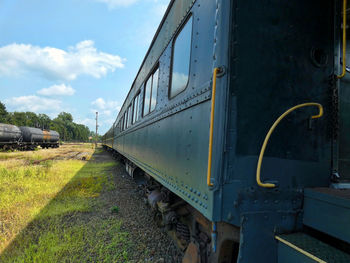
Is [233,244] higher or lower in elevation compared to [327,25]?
lower

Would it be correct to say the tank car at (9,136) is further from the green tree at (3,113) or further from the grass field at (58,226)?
the green tree at (3,113)

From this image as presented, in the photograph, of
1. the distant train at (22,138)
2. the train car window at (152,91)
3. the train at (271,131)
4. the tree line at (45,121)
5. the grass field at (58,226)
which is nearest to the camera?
the train at (271,131)

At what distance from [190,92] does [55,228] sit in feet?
12.5

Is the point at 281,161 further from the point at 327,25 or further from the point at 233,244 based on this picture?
the point at 327,25

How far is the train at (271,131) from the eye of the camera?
1.58m

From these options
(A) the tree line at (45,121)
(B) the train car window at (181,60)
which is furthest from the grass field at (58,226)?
(A) the tree line at (45,121)

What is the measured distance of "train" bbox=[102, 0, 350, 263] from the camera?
1.58 meters

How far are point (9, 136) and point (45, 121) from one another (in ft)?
300

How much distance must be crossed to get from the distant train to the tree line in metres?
22.1

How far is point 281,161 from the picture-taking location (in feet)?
5.66

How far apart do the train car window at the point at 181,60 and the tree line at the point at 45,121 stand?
58559mm

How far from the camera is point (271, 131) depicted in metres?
1.59

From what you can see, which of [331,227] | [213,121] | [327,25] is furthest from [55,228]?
[327,25]

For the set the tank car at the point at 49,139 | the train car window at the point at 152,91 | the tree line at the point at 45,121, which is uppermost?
the tree line at the point at 45,121
